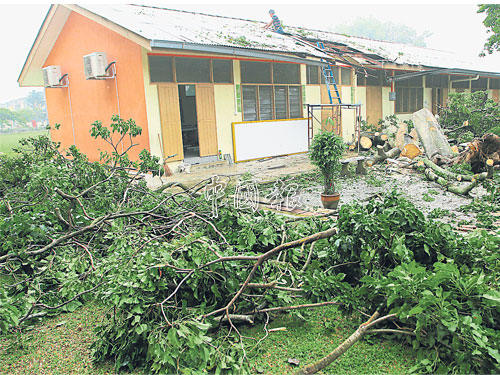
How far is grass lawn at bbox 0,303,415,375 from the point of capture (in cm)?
280

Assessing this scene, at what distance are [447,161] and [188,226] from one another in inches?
Answer: 319

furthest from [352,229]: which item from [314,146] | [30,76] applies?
[30,76]

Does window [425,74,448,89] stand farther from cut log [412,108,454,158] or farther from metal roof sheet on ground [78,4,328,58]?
cut log [412,108,454,158]

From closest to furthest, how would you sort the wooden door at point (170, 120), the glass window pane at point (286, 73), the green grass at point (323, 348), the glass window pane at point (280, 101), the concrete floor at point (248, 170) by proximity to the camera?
the green grass at point (323, 348) < the concrete floor at point (248, 170) < the wooden door at point (170, 120) < the glass window pane at point (286, 73) < the glass window pane at point (280, 101)

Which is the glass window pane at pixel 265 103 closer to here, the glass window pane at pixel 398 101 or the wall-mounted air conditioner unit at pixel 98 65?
the wall-mounted air conditioner unit at pixel 98 65

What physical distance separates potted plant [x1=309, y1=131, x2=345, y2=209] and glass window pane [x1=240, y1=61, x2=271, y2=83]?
235 inches

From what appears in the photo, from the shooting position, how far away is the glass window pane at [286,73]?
1294cm

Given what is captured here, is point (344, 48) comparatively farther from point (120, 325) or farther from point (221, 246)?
point (120, 325)

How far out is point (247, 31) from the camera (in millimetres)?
13672

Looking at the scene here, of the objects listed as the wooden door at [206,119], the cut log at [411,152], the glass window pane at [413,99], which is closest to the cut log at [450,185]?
the cut log at [411,152]

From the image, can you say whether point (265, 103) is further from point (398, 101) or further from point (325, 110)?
point (398, 101)

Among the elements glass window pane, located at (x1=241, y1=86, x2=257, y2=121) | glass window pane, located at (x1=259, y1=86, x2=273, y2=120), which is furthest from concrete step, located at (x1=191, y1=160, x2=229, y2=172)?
glass window pane, located at (x1=259, y1=86, x2=273, y2=120)

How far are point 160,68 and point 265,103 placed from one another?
380 centimetres

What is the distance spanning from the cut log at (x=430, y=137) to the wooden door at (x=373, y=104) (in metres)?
6.29
